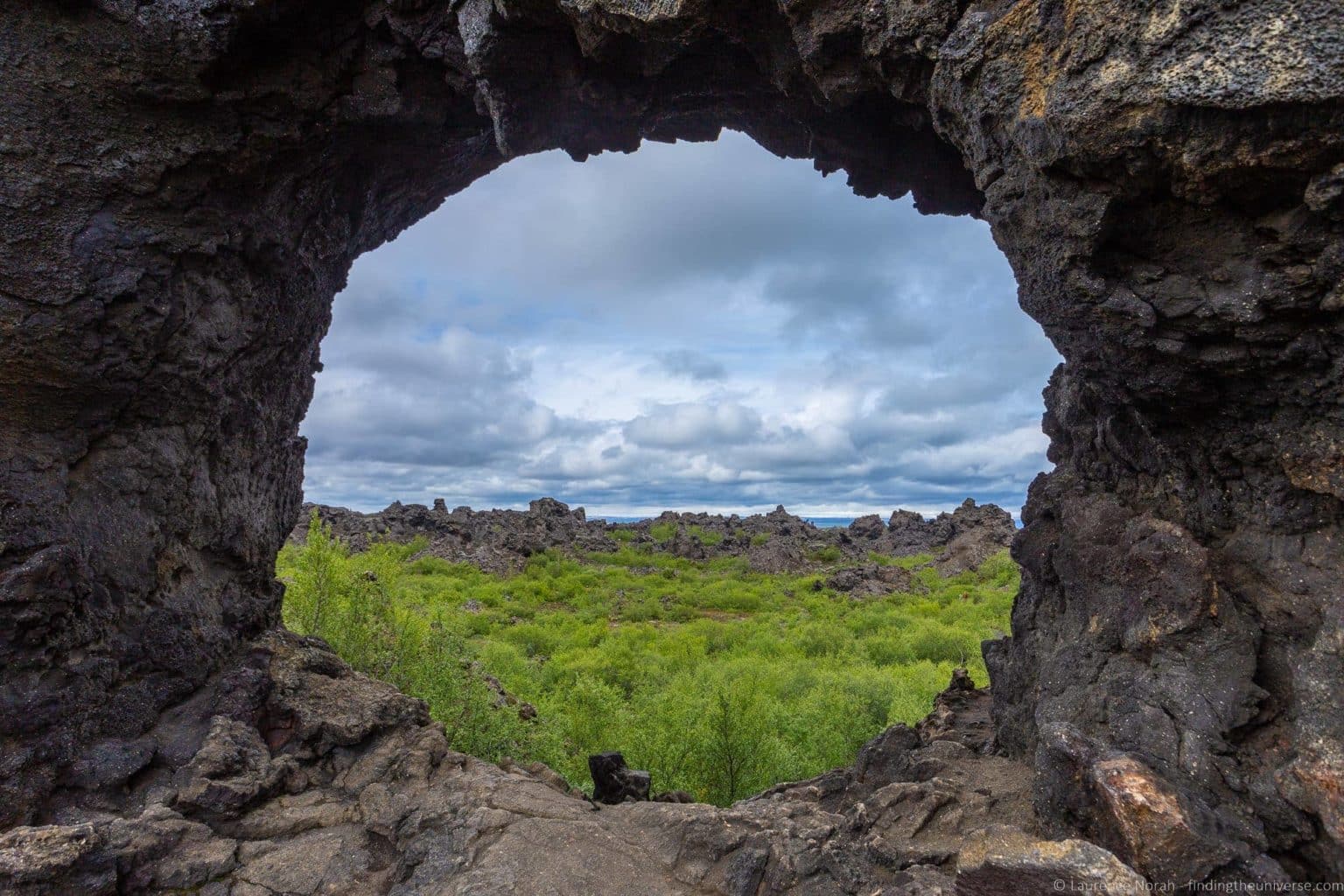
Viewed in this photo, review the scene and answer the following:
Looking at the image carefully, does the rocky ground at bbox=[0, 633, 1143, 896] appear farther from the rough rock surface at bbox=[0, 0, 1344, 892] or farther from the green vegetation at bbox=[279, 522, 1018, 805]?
the green vegetation at bbox=[279, 522, 1018, 805]

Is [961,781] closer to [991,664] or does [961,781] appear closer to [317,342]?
[991,664]

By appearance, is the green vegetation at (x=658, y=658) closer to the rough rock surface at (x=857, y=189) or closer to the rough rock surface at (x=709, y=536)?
the rough rock surface at (x=857, y=189)

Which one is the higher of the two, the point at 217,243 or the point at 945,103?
the point at 945,103

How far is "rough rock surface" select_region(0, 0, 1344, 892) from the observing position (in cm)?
359

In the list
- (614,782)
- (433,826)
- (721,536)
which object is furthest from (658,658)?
(721,536)

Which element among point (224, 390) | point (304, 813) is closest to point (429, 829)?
point (304, 813)

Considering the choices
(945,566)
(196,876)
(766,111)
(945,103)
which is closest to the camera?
(196,876)

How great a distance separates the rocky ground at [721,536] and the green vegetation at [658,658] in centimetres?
514

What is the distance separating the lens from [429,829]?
16.1 ft

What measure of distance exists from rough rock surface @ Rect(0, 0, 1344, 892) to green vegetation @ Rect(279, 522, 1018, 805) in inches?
105

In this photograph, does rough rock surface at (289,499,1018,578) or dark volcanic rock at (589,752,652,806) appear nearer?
dark volcanic rock at (589,752,652,806)

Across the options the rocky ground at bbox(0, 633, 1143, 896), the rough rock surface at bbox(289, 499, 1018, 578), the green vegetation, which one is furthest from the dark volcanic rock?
the rough rock surface at bbox(289, 499, 1018, 578)

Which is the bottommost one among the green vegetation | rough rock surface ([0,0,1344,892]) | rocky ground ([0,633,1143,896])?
the green vegetation

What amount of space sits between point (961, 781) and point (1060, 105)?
183 inches
